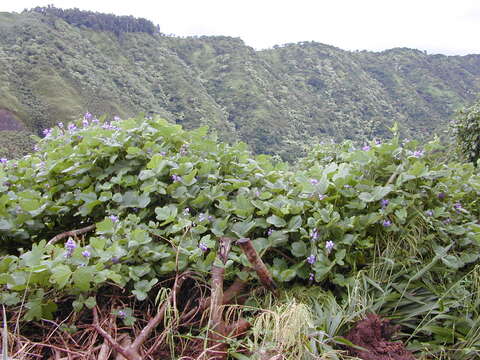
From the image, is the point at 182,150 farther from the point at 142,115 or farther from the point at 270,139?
the point at 270,139

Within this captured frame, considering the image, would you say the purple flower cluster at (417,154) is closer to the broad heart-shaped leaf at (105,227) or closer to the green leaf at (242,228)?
the green leaf at (242,228)

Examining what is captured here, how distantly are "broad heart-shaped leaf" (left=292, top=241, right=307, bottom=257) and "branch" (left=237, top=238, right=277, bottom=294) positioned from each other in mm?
168

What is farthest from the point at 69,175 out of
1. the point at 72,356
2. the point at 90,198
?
the point at 72,356

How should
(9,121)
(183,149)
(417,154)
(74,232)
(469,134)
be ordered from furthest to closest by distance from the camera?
(9,121) < (469,134) < (183,149) < (417,154) < (74,232)

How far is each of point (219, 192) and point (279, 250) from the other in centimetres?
38

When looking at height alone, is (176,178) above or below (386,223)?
above

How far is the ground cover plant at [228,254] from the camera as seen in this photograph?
143 cm

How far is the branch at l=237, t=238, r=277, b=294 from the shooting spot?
1.50 metres

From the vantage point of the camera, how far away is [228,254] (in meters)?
1.67

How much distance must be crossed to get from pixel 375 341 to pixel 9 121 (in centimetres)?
5673

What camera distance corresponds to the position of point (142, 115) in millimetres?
2402

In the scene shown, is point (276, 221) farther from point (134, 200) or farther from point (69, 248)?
point (69, 248)

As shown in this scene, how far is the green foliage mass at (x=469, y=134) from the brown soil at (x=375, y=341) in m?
6.31

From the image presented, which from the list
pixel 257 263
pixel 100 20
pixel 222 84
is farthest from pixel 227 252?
pixel 100 20
